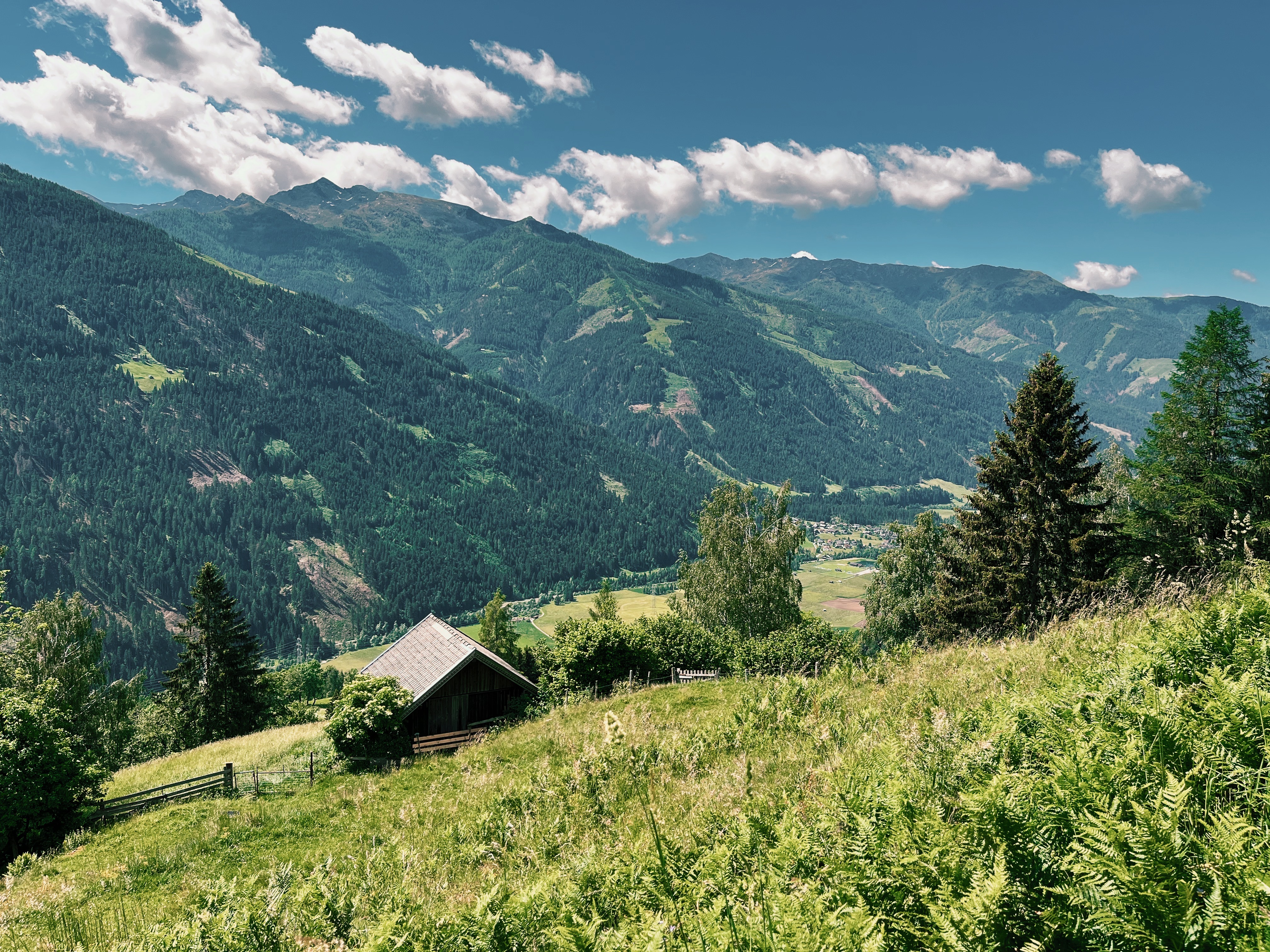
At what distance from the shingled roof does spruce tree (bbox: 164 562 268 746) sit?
68.5 ft

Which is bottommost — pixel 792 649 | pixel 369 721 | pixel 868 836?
pixel 369 721

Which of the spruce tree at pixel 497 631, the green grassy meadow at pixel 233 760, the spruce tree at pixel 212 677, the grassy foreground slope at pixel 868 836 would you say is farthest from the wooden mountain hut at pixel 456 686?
the spruce tree at pixel 497 631

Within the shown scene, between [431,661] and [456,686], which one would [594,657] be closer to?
[456,686]

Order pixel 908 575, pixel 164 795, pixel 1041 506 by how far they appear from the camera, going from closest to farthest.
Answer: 1. pixel 164 795
2. pixel 1041 506
3. pixel 908 575

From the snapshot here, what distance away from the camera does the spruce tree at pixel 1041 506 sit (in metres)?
26.6

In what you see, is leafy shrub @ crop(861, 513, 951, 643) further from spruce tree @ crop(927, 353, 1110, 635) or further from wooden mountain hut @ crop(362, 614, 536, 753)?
wooden mountain hut @ crop(362, 614, 536, 753)

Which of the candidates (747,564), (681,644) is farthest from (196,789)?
(747,564)

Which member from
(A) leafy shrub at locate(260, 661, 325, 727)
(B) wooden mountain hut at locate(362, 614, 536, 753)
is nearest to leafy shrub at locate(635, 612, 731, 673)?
(B) wooden mountain hut at locate(362, 614, 536, 753)

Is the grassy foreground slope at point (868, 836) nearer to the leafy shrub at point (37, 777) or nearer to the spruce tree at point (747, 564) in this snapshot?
the leafy shrub at point (37, 777)

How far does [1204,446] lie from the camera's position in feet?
89.6

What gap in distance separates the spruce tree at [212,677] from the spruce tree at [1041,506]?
52.6m

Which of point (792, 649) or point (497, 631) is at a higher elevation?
point (792, 649)

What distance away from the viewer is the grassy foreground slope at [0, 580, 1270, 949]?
2988 millimetres

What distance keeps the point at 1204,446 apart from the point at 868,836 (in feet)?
110
